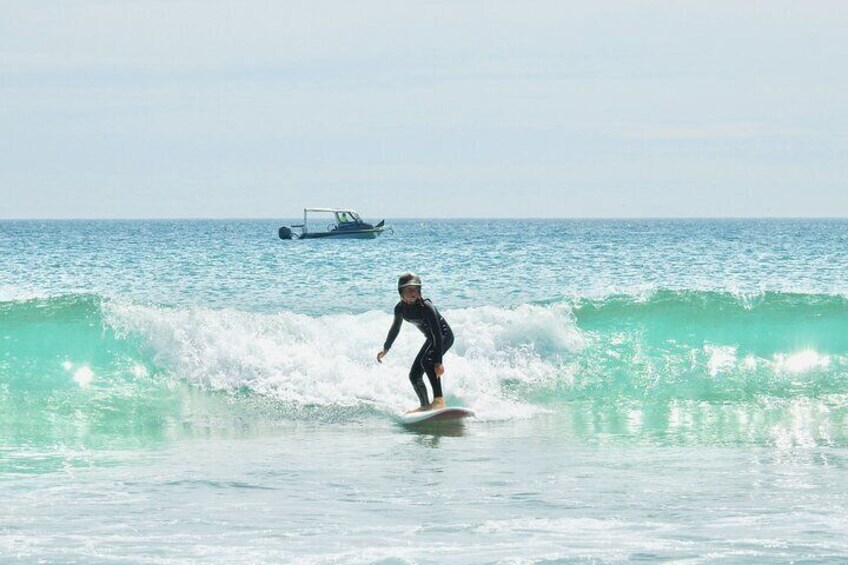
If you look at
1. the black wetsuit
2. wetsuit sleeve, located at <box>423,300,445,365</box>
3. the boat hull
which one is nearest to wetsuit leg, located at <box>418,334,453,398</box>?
the black wetsuit

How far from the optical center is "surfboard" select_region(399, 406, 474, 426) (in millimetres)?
12969

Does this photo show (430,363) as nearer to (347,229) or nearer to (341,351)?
(341,351)

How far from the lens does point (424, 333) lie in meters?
13.2

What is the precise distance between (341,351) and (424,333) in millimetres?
4036

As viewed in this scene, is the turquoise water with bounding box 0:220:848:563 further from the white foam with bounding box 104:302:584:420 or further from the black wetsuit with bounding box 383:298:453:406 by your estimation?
the black wetsuit with bounding box 383:298:453:406

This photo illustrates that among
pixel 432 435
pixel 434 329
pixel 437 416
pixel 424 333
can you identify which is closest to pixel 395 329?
pixel 424 333

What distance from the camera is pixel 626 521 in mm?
8148

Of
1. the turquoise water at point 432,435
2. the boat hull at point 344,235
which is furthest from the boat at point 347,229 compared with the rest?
the turquoise water at point 432,435

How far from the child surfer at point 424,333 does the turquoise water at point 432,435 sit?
565 millimetres

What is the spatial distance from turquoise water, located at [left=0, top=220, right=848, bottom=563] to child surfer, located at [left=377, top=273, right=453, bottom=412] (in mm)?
565

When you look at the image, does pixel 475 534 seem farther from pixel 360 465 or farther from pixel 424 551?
pixel 360 465

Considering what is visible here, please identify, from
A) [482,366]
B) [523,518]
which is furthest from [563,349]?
[523,518]

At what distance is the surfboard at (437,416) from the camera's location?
1297 centimetres

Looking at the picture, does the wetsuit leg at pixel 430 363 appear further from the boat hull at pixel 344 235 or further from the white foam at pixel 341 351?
the boat hull at pixel 344 235
